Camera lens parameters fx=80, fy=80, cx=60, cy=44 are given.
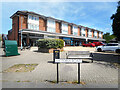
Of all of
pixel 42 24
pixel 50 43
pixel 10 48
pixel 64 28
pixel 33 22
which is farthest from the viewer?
pixel 64 28

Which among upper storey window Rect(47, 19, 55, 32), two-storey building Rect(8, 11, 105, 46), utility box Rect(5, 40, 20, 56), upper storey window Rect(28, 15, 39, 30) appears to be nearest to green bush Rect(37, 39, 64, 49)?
utility box Rect(5, 40, 20, 56)

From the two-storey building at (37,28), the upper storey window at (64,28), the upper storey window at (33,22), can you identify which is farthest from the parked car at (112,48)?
the upper storey window at (64,28)

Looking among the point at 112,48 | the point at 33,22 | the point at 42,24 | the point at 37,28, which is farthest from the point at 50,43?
the point at 42,24

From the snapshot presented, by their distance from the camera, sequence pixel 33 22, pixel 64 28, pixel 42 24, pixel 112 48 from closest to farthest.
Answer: pixel 112 48, pixel 33 22, pixel 42 24, pixel 64 28

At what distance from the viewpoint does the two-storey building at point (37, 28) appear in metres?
22.9

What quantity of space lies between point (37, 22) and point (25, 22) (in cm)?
376

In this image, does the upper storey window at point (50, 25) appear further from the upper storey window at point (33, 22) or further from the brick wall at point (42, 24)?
the upper storey window at point (33, 22)

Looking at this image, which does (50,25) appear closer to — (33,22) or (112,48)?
(33,22)

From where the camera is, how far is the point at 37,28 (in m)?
26.7

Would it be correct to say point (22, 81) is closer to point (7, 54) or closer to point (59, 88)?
point (59, 88)

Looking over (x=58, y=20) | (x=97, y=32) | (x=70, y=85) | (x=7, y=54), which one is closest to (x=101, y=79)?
(x=70, y=85)

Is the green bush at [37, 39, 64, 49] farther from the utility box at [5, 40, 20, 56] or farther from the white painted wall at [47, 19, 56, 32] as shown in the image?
the white painted wall at [47, 19, 56, 32]

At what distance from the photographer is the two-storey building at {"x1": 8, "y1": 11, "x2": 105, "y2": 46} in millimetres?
22938

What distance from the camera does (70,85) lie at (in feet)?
10.8
